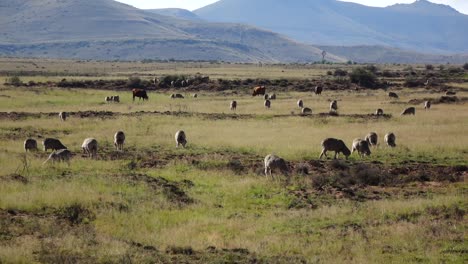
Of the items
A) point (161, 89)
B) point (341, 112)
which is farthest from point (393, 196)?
point (161, 89)

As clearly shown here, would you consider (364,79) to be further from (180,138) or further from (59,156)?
(59,156)

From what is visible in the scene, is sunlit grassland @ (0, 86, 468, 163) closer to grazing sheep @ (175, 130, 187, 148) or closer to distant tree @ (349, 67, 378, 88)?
grazing sheep @ (175, 130, 187, 148)

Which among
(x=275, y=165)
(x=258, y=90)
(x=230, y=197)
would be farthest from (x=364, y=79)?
(x=230, y=197)

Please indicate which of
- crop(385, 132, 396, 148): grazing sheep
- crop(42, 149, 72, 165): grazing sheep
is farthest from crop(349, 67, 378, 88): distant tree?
crop(42, 149, 72, 165): grazing sheep

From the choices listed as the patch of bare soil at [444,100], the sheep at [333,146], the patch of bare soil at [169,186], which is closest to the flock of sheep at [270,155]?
the sheep at [333,146]

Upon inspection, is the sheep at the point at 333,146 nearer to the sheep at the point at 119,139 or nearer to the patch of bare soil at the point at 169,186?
the patch of bare soil at the point at 169,186

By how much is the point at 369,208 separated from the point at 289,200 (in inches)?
103

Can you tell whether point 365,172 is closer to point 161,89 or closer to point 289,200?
point 289,200

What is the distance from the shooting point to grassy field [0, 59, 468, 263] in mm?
13219

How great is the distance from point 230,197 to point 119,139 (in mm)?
10765

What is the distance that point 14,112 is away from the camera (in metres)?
41.8

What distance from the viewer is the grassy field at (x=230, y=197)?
1322cm

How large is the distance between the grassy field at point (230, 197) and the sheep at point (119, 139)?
53 centimetres

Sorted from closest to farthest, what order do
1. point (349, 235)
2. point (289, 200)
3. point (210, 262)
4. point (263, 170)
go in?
point (210, 262)
point (349, 235)
point (289, 200)
point (263, 170)
